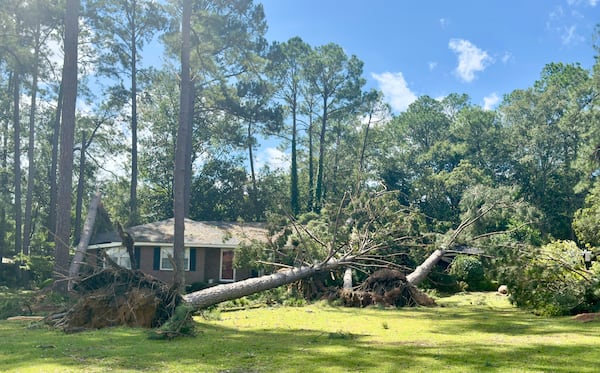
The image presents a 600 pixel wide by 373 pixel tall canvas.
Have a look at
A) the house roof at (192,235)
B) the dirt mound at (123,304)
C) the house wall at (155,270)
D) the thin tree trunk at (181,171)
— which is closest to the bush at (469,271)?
the house roof at (192,235)

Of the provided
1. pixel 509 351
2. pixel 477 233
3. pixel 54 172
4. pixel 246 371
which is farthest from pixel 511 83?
pixel 246 371

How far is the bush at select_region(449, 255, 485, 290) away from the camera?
21.3 metres

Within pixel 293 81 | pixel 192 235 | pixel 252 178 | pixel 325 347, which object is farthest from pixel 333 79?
pixel 325 347

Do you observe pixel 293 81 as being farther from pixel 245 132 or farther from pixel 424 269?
pixel 424 269

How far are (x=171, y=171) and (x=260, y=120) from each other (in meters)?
9.15

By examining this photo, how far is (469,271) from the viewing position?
22188 mm

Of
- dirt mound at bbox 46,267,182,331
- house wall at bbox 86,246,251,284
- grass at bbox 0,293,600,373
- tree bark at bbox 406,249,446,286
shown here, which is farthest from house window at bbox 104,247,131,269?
tree bark at bbox 406,249,446,286

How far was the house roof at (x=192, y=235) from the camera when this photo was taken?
2211cm

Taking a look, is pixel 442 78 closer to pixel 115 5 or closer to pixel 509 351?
pixel 115 5

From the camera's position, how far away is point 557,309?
13.0m

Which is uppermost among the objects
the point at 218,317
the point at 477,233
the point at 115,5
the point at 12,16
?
the point at 115,5

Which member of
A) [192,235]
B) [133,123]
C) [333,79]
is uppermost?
[333,79]

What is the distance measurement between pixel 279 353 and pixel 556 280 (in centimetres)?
842

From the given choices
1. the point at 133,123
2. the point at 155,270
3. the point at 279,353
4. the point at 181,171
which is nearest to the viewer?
the point at 279,353
